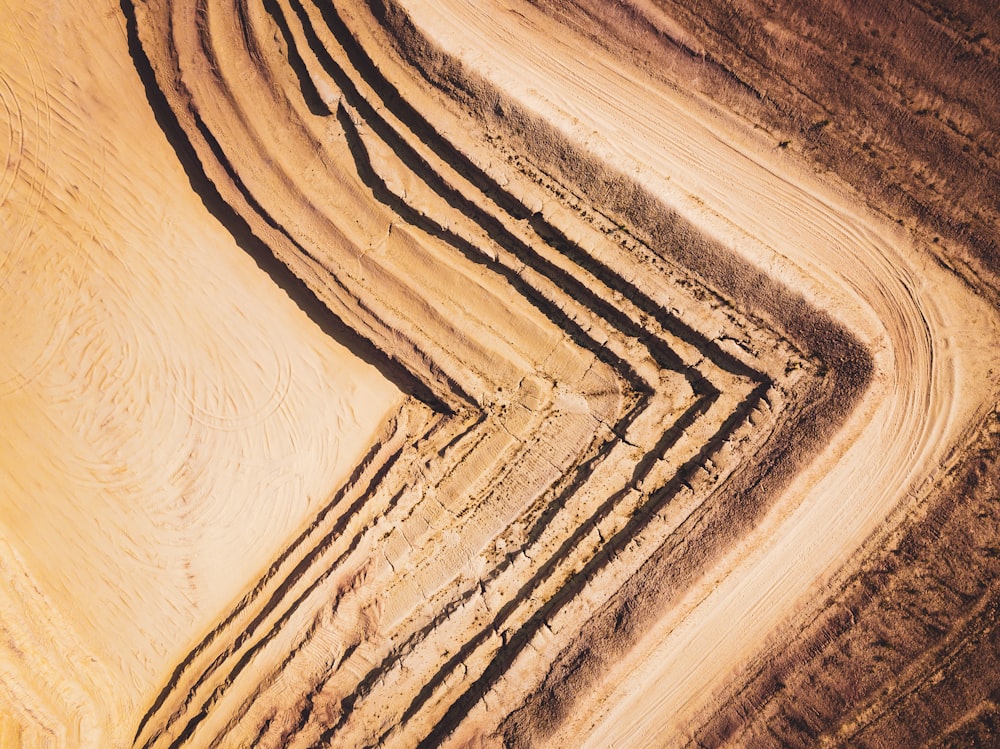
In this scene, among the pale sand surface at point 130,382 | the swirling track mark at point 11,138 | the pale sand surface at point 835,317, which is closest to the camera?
the pale sand surface at point 835,317

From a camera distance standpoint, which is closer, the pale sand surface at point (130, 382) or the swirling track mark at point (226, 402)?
the pale sand surface at point (130, 382)

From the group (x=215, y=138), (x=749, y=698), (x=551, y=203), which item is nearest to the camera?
(x=749, y=698)

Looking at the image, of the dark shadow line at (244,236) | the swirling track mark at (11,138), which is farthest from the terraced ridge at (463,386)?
the swirling track mark at (11,138)

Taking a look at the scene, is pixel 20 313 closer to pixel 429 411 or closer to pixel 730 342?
pixel 429 411

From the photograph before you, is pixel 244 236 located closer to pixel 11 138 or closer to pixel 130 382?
pixel 130 382

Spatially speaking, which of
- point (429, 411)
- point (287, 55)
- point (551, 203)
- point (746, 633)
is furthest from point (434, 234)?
point (746, 633)

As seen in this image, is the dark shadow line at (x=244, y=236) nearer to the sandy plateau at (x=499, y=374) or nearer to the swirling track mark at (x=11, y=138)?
the sandy plateau at (x=499, y=374)
